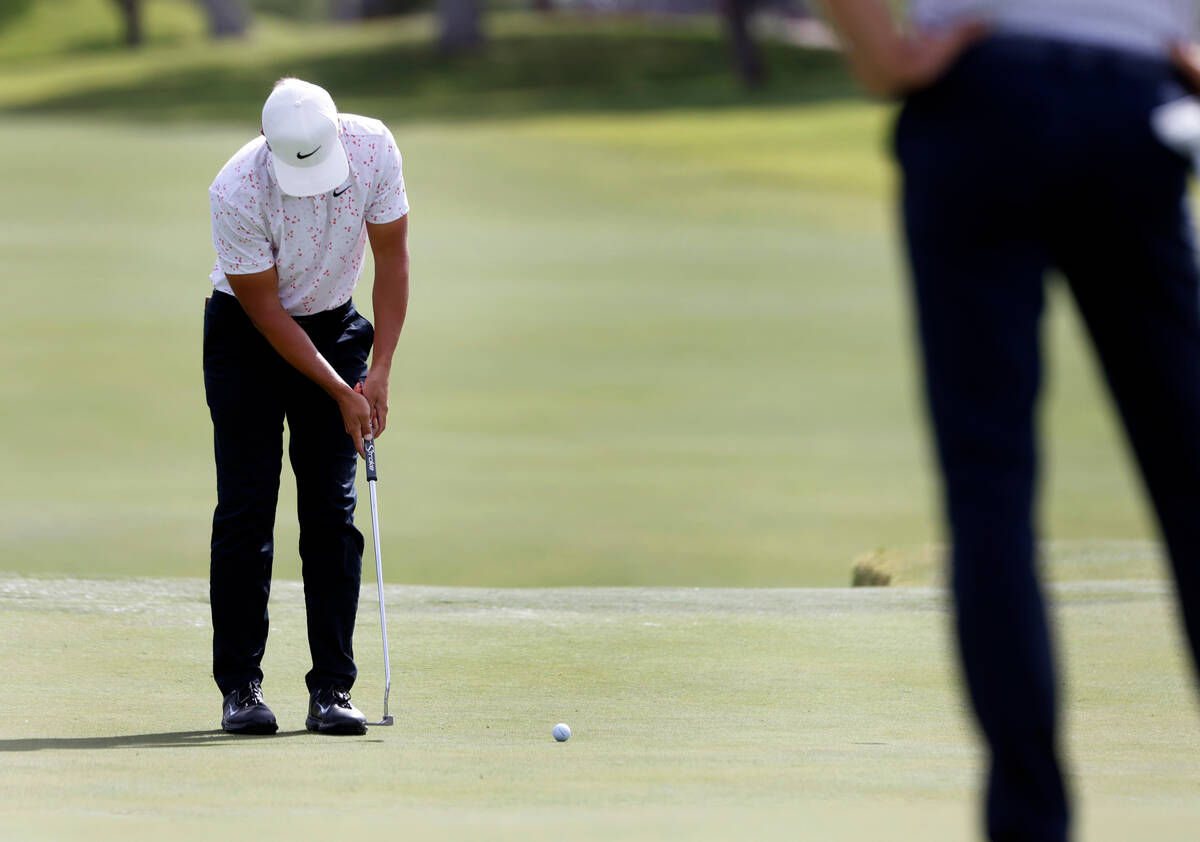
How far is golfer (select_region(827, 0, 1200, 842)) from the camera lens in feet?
6.93

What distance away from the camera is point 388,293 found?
4230mm

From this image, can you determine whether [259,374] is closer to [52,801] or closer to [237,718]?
[237,718]

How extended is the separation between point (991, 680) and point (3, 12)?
196ft

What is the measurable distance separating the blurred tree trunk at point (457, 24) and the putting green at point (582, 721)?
42642mm

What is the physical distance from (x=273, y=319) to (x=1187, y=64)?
89.2 inches

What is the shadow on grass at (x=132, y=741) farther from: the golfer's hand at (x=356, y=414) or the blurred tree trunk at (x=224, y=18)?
the blurred tree trunk at (x=224, y=18)

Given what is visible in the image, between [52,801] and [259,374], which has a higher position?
[259,374]

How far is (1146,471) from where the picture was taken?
2.31 m

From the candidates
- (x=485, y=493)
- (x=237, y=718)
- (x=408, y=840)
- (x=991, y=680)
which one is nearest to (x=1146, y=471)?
(x=991, y=680)

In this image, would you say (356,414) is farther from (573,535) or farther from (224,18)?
(224,18)

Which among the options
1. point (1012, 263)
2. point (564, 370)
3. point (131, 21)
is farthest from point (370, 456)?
point (131, 21)

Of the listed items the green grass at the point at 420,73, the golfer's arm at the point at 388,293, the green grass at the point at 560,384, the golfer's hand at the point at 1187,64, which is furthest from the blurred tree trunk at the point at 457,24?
the golfer's hand at the point at 1187,64

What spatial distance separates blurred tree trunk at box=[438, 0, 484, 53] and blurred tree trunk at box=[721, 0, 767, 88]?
22.2 feet

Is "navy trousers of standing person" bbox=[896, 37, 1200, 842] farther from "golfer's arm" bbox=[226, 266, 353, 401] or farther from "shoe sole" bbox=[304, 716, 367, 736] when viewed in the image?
"golfer's arm" bbox=[226, 266, 353, 401]
